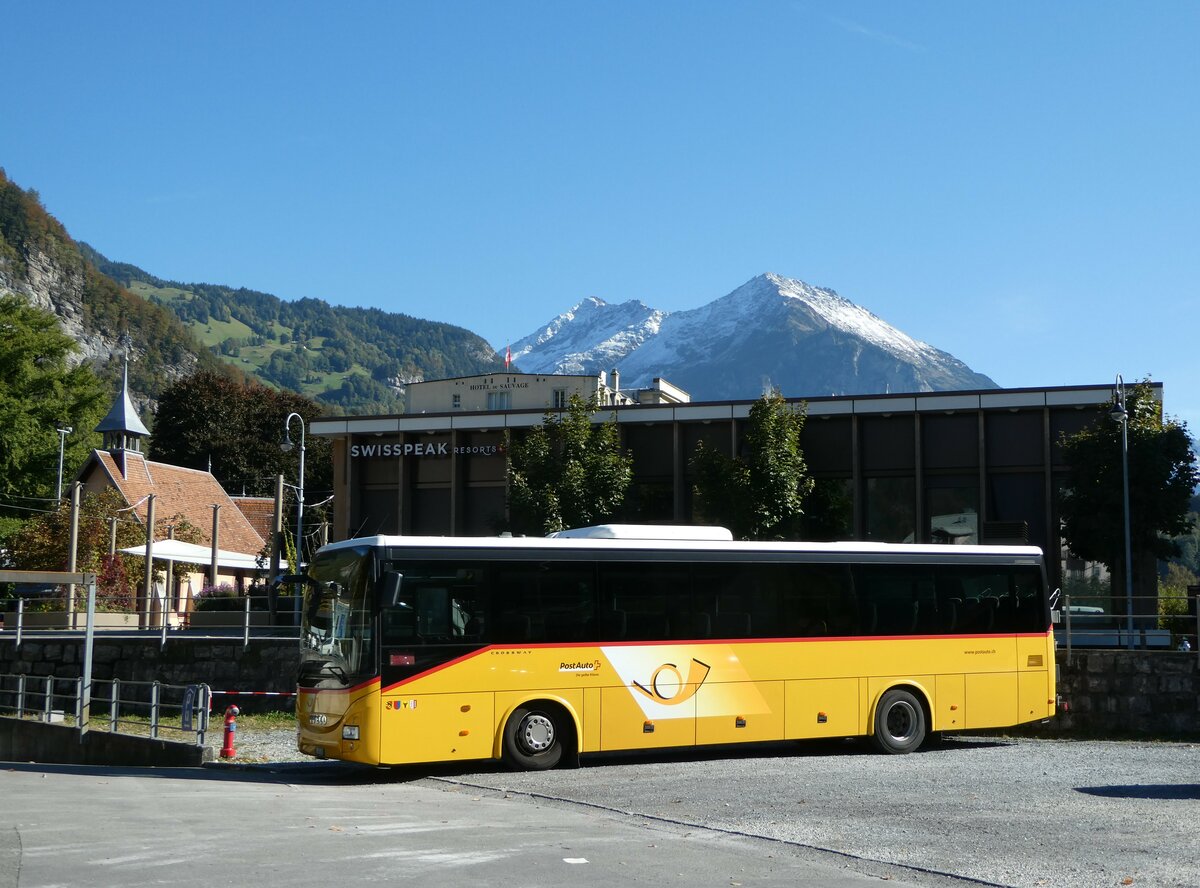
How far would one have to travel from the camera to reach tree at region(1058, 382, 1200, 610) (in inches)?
1419

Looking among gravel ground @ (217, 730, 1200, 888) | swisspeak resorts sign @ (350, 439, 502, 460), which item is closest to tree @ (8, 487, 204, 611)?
swisspeak resorts sign @ (350, 439, 502, 460)

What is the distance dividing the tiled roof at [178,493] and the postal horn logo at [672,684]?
165 feet

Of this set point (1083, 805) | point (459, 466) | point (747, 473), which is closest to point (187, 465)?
point (459, 466)

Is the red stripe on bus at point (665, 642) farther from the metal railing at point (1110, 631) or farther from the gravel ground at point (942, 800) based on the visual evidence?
the metal railing at point (1110, 631)

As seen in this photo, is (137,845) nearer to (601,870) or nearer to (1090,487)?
(601,870)

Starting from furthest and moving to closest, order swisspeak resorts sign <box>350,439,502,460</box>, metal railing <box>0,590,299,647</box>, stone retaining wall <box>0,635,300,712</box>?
swisspeak resorts sign <box>350,439,502,460</box>, metal railing <box>0,590,299,647</box>, stone retaining wall <box>0,635,300,712</box>

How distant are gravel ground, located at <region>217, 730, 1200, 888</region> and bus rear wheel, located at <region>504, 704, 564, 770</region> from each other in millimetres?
349

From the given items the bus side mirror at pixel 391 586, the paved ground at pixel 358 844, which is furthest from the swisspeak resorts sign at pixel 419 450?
the paved ground at pixel 358 844

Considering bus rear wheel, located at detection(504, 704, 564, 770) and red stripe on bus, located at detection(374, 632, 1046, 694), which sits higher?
red stripe on bus, located at detection(374, 632, 1046, 694)

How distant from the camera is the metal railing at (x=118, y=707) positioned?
68.0 ft

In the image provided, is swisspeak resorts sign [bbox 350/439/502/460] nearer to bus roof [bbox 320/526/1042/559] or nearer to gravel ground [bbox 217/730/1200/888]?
gravel ground [bbox 217/730/1200/888]

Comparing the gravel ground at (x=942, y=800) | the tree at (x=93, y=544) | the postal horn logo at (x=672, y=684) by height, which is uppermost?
the tree at (x=93, y=544)

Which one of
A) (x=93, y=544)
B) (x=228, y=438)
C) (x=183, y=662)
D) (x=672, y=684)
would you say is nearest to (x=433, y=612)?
(x=672, y=684)

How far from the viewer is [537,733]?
17.8 meters
